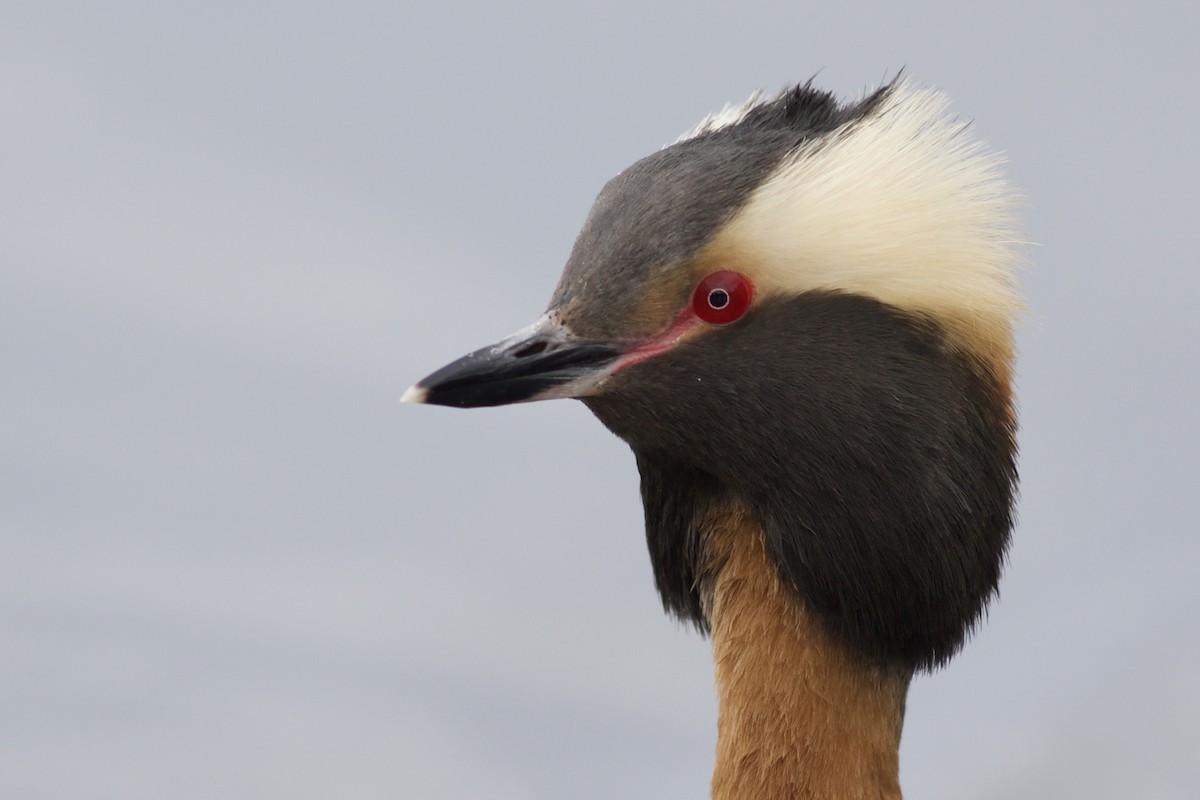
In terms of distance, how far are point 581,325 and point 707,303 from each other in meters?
0.33

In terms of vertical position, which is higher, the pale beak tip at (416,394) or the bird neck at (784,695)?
the pale beak tip at (416,394)

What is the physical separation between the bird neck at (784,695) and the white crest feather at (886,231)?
28.2 inches

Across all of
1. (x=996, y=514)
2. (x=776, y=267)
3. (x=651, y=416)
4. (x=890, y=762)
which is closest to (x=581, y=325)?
(x=651, y=416)

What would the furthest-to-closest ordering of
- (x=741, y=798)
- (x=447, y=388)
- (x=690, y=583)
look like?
(x=690, y=583) → (x=741, y=798) → (x=447, y=388)

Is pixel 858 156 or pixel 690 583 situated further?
pixel 690 583

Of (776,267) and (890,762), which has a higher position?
(776,267)

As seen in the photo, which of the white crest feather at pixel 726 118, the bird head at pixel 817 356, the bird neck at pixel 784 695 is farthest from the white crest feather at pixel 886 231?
the bird neck at pixel 784 695

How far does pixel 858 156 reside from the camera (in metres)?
3.70

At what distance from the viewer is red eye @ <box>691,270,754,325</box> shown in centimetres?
365

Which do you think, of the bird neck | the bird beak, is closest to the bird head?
the bird beak

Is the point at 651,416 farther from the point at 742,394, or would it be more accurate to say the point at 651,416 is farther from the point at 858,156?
the point at 858,156

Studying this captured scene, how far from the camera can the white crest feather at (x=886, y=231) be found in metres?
3.63

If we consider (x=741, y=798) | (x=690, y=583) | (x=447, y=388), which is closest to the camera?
(x=447, y=388)

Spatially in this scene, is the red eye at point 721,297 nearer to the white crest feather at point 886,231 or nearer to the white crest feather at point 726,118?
the white crest feather at point 886,231
